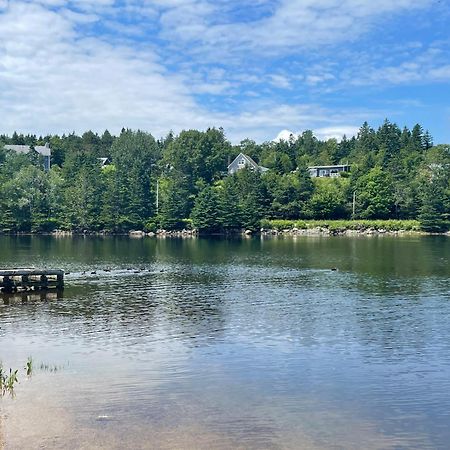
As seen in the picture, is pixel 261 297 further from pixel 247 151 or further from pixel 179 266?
pixel 247 151

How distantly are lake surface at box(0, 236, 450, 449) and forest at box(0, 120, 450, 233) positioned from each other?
67.3 m

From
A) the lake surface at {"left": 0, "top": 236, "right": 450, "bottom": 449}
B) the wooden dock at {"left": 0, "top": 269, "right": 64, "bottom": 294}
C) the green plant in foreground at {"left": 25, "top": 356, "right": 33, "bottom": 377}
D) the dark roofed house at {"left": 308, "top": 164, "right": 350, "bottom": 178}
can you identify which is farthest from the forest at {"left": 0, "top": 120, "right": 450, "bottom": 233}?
the green plant in foreground at {"left": 25, "top": 356, "right": 33, "bottom": 377}

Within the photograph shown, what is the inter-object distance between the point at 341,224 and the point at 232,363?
97.3m

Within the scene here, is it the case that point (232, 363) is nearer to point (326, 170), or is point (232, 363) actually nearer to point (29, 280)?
point (29, 280)

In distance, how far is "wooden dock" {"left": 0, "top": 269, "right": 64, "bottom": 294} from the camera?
40.1m

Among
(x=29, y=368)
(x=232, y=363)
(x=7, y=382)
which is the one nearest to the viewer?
(x=7, y=382)

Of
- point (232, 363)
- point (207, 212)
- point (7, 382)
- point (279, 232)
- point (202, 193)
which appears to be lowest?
point (232, 363)

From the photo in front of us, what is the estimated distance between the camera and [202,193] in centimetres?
11350

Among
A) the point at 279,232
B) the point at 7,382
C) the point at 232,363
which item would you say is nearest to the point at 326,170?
the point at 279,232

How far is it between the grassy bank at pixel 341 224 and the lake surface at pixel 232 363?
6836 centimetres


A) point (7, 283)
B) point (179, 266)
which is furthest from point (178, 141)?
point (7, 283)

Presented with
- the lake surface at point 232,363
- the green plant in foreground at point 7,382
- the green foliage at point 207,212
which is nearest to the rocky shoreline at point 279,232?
the green foliage at point 207,212

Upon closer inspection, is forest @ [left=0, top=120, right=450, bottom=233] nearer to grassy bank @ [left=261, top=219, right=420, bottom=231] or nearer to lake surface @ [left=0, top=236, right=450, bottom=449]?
grassy bank @ [left=261, top=219, right=420, bottom=231]

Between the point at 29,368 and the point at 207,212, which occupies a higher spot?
the point at 207,212
